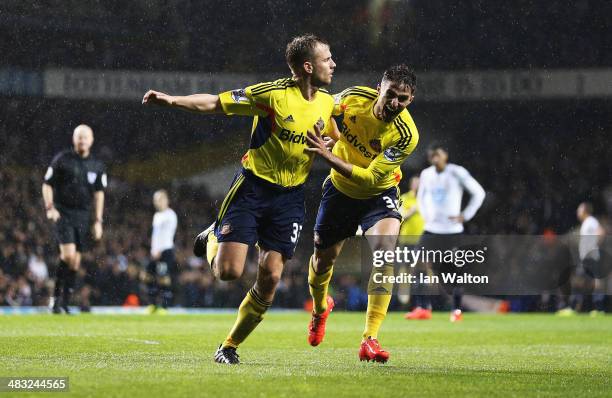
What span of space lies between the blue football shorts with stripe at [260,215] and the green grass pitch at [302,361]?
2.38 feet

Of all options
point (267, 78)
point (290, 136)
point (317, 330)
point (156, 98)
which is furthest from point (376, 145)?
point (267, 78)

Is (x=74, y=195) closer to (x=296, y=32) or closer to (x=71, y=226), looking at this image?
(x=71, y=226)

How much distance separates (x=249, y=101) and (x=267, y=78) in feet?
64.4

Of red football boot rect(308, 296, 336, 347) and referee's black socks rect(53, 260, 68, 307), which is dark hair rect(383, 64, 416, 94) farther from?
referee's black socks rect(53, 260, 68, 307)

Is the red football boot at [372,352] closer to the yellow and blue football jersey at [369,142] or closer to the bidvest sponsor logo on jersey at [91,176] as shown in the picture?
the yellow and blue football jersey at [369,142]

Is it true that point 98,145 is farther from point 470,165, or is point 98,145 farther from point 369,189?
point 369,189

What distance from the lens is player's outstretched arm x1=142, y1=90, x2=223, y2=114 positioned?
529 centimetres

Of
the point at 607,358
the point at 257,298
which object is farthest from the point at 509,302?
the point at 257,298

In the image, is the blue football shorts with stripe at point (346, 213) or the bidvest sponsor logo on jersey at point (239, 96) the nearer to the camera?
the bidvest sponsor logo on jersey at point (239, 96)

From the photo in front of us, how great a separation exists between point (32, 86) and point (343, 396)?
2080 cm

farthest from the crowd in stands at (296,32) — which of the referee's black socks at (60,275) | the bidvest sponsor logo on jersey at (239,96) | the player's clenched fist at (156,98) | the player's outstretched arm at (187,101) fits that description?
the player's clenched fist at (156,98)

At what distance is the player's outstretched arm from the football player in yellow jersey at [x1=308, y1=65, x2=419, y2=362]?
61 centimetres

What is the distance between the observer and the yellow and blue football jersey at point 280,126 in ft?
19.2

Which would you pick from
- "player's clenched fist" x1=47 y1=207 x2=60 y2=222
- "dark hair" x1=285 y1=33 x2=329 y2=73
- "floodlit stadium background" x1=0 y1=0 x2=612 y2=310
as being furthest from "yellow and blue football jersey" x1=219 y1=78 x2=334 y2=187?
"floodlit stadium background" x1=0 y1=0 x2=612 y2=310
